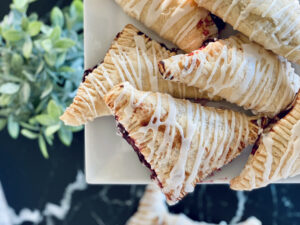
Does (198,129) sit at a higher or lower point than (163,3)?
lower

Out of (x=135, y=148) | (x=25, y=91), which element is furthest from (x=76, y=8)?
(x=135, y=148)

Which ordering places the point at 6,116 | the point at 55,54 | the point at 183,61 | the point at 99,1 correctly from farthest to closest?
the point at 6,116, the point at 55,54, the point at 99,1, the point at 183,61

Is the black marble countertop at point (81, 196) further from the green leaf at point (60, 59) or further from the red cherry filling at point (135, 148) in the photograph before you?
the red cherry filling at point (135, 148)

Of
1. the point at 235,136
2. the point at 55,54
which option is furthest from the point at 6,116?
the point at 235,136

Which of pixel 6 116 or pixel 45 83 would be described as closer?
pixel 45 83

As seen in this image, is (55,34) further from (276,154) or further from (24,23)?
(276,154)

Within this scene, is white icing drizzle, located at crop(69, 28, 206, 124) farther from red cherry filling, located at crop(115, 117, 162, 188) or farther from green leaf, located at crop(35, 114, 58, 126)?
green leaf, located at crop(35, 114, 58, 126)

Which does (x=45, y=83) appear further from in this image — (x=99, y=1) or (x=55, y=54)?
(x=99, y=1)
